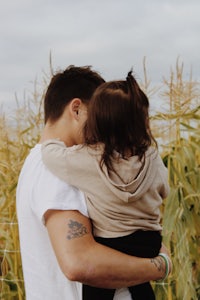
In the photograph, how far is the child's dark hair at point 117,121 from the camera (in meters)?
1.71

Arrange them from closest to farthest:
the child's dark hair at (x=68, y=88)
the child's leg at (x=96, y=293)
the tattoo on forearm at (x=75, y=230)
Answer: the tattoo on forearm at (x=75, y=230) < the child's leg at (x=96, y=293) < the child's dark hair at (x=68, y=88)

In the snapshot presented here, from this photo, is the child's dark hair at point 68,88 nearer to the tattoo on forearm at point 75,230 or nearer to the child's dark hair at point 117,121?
the child's dark hair at point 117,121

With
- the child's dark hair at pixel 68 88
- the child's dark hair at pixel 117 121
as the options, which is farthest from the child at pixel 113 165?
the child's dark hair at pixel 68 88

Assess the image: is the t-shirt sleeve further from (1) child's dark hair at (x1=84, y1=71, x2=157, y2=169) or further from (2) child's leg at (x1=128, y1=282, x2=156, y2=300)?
(2) child's leg at (x1=128, y1=282, x2=156, y2=300)

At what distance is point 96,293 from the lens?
5.84 ft

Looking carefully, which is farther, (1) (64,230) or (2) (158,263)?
(2) (158,263)

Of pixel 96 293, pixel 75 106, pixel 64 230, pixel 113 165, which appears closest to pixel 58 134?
pixel 75 106

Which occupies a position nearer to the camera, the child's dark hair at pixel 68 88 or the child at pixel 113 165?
the child at pixel 113 165

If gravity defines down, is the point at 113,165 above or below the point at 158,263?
above

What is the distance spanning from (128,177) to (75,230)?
217 mm

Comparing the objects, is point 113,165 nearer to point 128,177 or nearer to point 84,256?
point 128,177

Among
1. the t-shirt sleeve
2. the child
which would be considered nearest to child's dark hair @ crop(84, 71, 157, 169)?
the child

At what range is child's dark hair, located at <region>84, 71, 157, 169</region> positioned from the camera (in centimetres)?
171

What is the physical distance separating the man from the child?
0.13 ft
